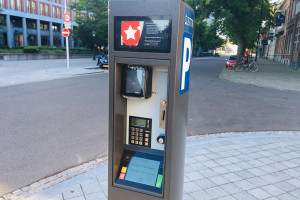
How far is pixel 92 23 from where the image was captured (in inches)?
1286

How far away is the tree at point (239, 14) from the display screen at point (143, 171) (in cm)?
2051

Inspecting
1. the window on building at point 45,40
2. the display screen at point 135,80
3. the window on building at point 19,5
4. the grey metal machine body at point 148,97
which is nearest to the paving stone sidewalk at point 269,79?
the grey metal machine body at point 148,97

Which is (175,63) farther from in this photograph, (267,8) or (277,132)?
(267,8)

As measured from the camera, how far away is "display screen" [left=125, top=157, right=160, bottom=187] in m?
2.23

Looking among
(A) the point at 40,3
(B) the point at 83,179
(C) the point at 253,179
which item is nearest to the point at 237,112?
(C) the point at 253,179

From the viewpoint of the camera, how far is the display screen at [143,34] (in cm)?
186

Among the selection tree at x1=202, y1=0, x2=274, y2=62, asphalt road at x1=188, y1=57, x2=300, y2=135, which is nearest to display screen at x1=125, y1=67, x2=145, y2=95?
asphalt road at x1=188, y1=57, x2=300, y2=135

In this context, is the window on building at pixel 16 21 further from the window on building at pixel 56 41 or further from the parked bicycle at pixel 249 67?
the parked bicycle at pixel 249 67

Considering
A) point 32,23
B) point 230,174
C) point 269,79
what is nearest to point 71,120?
point 230,174

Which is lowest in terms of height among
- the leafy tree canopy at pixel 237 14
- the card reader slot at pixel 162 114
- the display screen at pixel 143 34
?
the card reader slot at pixel 162 114

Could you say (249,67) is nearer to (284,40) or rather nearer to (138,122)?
(284,40)

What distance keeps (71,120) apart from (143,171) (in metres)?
4.70

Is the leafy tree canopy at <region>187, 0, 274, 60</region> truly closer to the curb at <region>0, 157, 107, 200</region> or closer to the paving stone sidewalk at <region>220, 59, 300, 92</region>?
the paving stone sidewalk at <region>220, 59, 300, 92</region>

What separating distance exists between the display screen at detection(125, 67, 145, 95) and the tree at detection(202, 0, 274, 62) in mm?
20365
